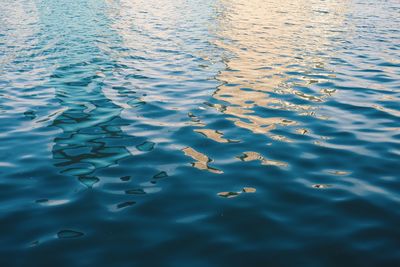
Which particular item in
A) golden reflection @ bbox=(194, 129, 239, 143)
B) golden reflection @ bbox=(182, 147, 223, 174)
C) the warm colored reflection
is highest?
the warm colored reflection

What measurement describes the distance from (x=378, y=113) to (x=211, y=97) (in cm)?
568

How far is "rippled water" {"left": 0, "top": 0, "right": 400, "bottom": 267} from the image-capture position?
6227mm

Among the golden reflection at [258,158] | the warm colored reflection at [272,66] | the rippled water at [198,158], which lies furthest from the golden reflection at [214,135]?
the warm colored reflection at [272,66]

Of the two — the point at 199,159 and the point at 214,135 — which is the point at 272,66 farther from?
the point at 199,159

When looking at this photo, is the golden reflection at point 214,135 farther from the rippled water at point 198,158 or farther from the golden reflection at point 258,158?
the golden reflection at point 258,158

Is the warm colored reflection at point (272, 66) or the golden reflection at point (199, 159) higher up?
the warm colored reflection at point (272, 66)

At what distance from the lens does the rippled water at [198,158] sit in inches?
245

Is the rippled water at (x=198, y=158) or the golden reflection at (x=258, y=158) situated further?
the golden reflection at (x=258, y=158)

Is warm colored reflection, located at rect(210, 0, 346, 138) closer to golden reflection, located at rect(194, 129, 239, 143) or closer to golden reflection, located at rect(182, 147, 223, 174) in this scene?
golden reflection, located at rect(194, 129, 239, 143)

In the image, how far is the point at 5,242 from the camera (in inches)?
245

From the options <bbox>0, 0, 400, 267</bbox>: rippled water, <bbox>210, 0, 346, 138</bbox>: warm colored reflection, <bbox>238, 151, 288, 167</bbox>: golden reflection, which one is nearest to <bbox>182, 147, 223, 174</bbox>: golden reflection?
<bbox>0, 0, 400, 267</bbox>: rippled water

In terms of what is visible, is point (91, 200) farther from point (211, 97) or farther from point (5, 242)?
point (211, 97)

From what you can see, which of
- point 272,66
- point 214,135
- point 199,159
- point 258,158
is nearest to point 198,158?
point 199,159

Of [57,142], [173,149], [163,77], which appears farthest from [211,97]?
[57,142]
